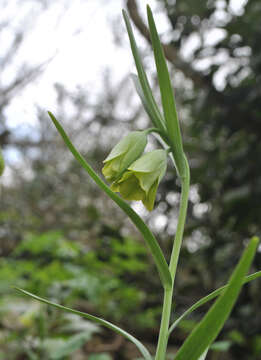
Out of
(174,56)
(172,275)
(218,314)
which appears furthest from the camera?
(174,56)

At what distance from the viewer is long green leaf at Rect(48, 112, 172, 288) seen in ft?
1.30

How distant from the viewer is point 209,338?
→ 0.33 metres

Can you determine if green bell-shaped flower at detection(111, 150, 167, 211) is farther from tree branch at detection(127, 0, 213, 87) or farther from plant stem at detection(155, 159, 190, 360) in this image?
tree branch at detection(127, 0, 213, 87)

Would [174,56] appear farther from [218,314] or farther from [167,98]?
[218,314]

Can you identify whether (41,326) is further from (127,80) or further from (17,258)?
(127,80)

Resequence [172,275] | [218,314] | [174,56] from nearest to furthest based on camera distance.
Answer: [218,314] → [172,275] → [174,56]

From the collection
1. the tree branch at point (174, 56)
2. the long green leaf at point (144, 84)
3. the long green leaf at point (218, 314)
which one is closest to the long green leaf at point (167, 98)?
the long green leaf at point (144, 84)

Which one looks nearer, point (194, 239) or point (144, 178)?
point (144, 178)

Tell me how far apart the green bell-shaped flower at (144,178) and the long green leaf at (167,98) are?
2 cm

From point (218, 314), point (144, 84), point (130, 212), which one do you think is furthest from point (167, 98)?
point (218, 314)

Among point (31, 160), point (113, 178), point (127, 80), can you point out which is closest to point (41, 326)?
point (113, 178)

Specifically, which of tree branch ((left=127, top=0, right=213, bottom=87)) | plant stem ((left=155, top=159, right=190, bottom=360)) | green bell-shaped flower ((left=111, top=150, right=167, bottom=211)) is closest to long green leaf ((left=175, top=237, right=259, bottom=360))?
plant stem ((left=155, top=159, right=190, bottom=360))

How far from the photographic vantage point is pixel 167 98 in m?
0.44

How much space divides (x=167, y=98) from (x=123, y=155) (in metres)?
0.10
